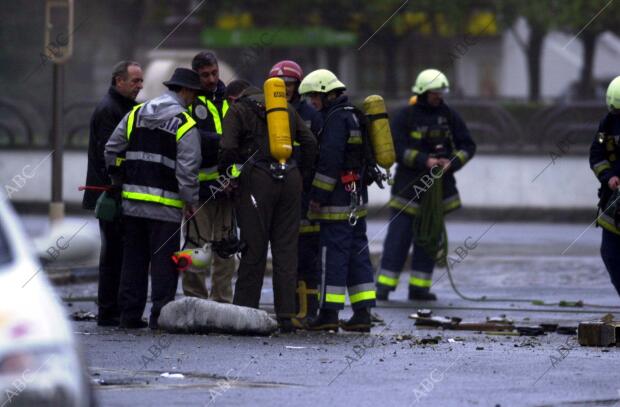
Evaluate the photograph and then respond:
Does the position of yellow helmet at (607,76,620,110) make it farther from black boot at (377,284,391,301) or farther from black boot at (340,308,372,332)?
black boot at (377,284,391,301)

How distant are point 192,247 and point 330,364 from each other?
2793 mm

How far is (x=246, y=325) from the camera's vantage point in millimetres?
10180

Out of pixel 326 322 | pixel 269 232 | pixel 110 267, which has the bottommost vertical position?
pixel 326 322

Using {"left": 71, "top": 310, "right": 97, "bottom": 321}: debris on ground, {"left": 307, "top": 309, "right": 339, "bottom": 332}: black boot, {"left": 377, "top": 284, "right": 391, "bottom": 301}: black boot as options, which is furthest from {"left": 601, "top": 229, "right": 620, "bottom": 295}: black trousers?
{"left": 71, "top": 310, "right": 97, "bottom": 321}: debris on ground

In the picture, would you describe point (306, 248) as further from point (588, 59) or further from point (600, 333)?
point (588, 59)

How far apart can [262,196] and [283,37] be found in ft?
122

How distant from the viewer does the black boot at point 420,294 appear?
13.5 metres

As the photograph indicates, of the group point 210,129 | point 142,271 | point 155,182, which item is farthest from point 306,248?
point 155,182

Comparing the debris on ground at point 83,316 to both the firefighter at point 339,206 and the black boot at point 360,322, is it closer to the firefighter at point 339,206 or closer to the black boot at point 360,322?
the firefighter at point 339,206

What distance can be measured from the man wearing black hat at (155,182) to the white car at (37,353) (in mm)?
5004

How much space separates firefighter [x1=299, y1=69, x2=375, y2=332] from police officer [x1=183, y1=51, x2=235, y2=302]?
0.64m

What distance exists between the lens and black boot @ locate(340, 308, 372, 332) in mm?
10969

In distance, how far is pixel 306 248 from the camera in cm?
1134

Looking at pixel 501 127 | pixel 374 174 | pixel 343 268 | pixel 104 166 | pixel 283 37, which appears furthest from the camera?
pixel 283 37
